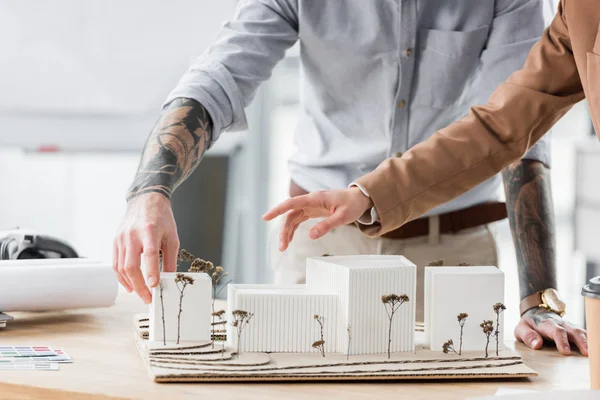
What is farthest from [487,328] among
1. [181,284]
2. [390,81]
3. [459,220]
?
[390,81]

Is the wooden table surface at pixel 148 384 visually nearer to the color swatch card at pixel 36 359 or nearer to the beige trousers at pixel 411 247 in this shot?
the color swatch card at pixel 36 359

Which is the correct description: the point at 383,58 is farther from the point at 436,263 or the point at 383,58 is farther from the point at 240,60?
the point at 436,263

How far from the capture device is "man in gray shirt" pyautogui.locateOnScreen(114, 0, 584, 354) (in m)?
1.70

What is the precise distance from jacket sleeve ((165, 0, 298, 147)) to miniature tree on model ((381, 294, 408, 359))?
1.81 ft

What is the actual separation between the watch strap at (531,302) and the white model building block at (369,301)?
0.34 meters

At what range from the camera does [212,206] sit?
3.49m

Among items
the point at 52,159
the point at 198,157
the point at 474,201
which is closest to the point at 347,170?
the point at 474,201

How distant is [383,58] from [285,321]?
725 mm

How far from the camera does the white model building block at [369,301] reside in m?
1.19

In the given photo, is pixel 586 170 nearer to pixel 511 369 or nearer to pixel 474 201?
pixel 474 201

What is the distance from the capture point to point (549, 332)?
1.38 m

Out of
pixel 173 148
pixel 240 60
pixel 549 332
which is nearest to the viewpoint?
pixel 549 332

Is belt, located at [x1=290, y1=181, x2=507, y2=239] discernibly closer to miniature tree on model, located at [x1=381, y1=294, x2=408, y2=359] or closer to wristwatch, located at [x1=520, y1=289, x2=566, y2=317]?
wristwatch, located at [x1=520, y1=289, x2=566, y2=317]

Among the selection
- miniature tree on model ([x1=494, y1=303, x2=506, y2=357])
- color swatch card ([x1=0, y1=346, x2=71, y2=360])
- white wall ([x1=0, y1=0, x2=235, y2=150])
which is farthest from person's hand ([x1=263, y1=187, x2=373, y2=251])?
white wall ([x1=0, y1=0, x2=235, y2=150])
